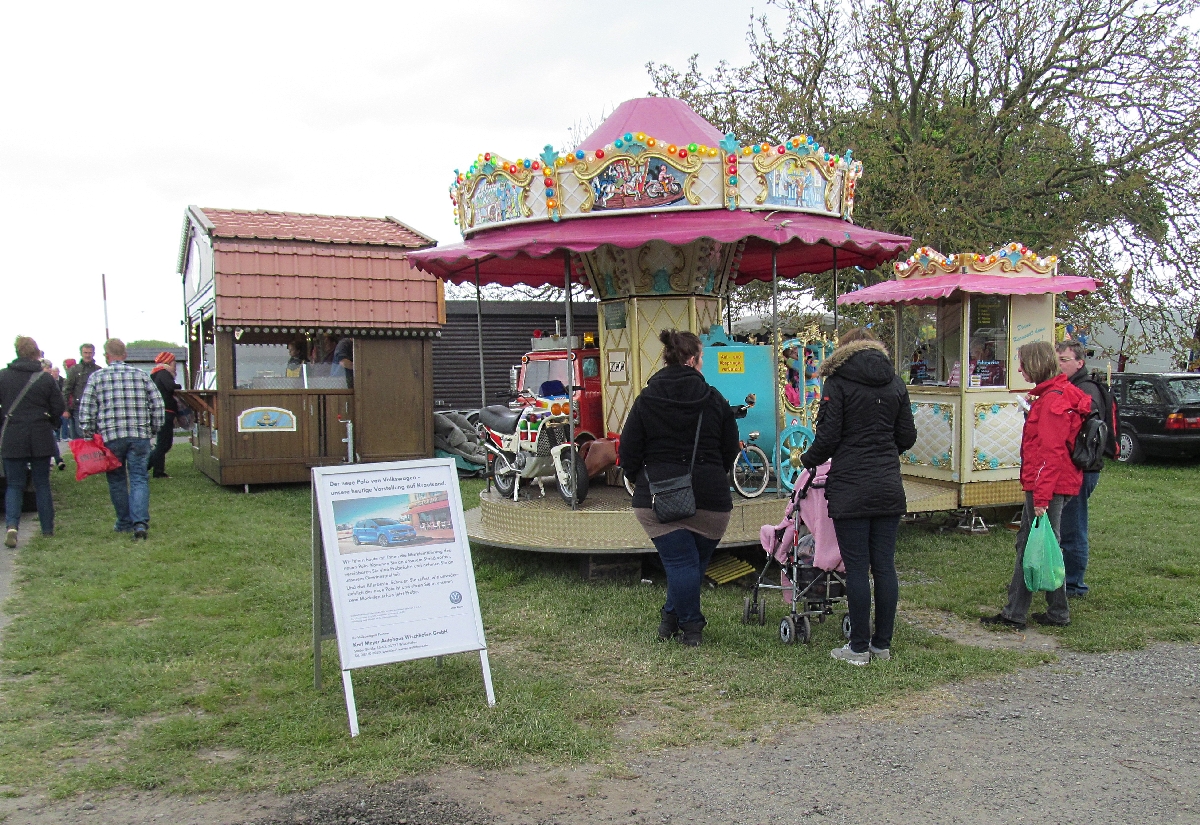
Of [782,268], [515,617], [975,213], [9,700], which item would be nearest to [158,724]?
[9,700]

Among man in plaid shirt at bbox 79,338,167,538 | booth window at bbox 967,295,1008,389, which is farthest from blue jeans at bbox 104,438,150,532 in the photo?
booth window at bbox 967,295,1008,389

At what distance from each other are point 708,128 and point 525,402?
133 inches

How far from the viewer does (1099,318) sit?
16109 millimetres

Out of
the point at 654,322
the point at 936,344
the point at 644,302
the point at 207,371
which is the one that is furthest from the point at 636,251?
the point at 207,371

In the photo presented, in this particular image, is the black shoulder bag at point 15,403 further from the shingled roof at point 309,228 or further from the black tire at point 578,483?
the black tire at point 578,483

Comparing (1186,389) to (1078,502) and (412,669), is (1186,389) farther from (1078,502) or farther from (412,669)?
(412,669)

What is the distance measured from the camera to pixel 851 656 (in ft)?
17.8

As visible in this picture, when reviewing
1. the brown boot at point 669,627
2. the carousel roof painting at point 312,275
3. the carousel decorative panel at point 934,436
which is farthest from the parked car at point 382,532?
the carousel roof painting at point 312,275

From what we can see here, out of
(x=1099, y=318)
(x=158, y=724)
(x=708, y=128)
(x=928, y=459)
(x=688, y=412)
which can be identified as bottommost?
(x=158, y=724)

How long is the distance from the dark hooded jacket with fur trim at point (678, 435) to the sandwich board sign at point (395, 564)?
4.16 ft

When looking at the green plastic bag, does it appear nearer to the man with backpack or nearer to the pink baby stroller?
the man with backpack

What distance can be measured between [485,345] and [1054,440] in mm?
12807

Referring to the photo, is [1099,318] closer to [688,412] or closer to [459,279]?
[459,279]

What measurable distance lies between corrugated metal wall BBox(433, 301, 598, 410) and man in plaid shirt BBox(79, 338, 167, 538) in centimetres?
772
